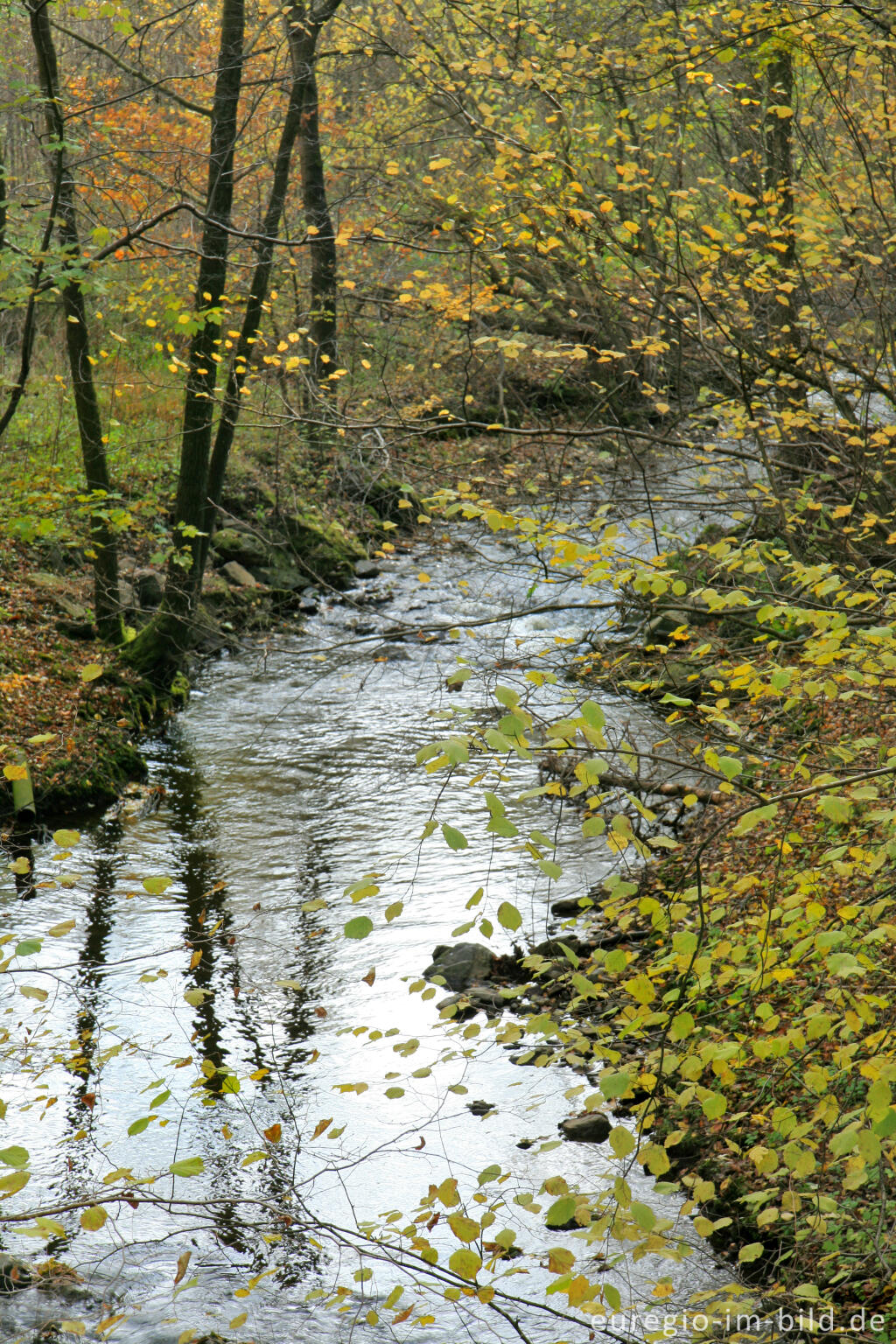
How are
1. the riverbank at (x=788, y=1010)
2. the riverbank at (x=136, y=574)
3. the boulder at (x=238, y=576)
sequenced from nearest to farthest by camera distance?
the riverbank at (x=788, y=1010) → the riverbank at (x=136, y=574) → the boulder at (x=238, y=576)

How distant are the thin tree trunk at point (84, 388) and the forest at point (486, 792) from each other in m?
0.06

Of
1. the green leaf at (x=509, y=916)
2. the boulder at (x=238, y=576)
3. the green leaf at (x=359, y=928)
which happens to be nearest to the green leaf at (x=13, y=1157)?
the green leaf at (x=359, y=928)

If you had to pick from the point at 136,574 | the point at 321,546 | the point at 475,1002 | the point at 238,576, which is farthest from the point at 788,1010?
the point at 321,546

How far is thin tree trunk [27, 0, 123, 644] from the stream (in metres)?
1.67

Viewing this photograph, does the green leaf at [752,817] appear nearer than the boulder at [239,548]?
Yes

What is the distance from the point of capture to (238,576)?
42.2ft

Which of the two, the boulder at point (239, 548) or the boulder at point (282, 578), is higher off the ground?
the boulder at point (239, 548)

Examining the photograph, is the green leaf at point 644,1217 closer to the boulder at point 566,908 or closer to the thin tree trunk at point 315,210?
the boulder at point 566,908

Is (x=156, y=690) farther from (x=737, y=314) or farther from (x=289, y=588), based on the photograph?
(x=737, y=314)

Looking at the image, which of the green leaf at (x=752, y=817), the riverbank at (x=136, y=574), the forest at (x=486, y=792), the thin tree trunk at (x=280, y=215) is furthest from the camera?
the thin tree trunk at (x=280, y=215)

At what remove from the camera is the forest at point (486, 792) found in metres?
3.50

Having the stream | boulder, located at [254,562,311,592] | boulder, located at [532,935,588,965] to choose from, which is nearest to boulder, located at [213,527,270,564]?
boulder, located at [254,562,311,592]

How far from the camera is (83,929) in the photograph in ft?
21.5

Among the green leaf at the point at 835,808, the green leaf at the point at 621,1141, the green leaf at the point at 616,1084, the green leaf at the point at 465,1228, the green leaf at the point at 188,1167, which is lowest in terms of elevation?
the green leaf at the point at 465,1228
